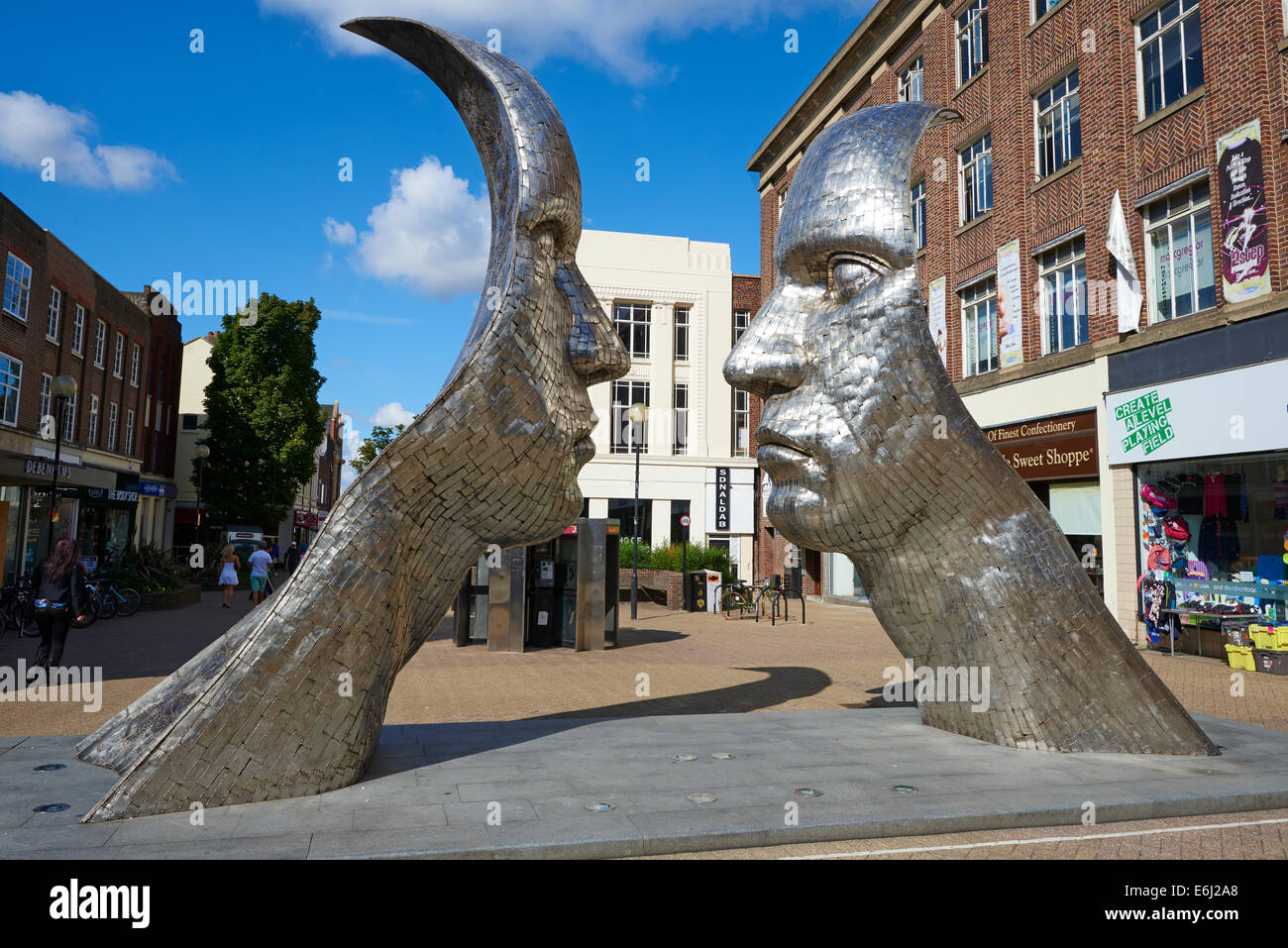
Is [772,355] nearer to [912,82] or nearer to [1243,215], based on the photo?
[1243,215]

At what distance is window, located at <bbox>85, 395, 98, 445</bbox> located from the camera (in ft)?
99.2

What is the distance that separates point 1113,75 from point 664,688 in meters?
14.8

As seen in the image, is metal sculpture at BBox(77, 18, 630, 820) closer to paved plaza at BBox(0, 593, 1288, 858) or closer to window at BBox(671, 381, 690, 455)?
paved plaza at BBox(0, 593, 1288, 858)

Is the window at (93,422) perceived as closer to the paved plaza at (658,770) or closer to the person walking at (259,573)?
the person walking at (259,573)

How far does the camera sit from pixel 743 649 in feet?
49.1

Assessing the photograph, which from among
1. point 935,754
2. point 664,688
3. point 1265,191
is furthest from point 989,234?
point 935,754

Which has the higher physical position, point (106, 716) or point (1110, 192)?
point (1110, 192)

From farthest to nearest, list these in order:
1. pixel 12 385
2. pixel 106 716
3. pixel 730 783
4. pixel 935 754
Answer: pixel 12 385 < pixel 106 716 < pixel 935 754 < pixel 730 783

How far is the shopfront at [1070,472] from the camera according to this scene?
16.4 metres

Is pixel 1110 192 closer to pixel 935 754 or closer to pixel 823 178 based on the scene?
pixel 823 178

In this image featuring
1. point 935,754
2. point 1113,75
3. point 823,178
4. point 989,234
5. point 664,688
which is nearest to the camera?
point 935,754

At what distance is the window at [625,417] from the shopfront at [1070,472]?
1801cm

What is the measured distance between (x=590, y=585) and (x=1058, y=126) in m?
14.3

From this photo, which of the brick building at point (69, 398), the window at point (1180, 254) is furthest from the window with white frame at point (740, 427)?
the brick building at point (69, 398)
